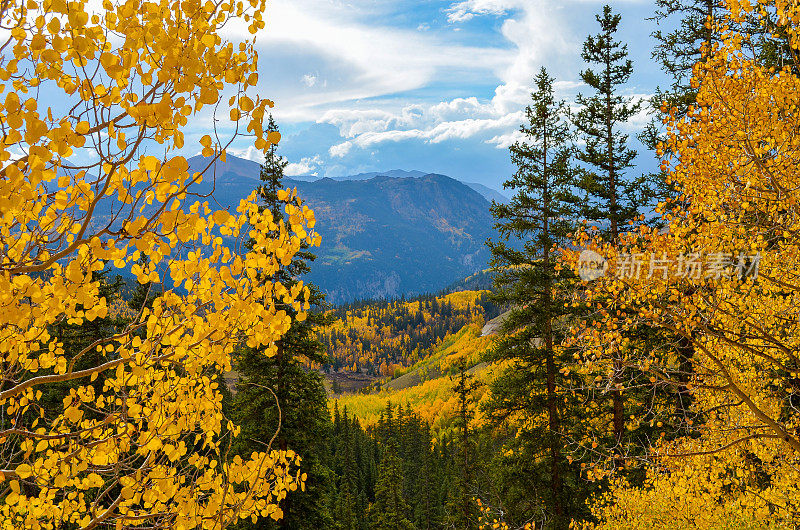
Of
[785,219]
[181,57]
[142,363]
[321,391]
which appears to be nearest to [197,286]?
[142,363]

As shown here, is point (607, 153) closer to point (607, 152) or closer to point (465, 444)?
point (607, 152)

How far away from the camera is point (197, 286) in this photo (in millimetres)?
3197

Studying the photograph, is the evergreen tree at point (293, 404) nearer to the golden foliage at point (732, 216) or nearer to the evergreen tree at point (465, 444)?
the evergreen tree at point (465, 444)

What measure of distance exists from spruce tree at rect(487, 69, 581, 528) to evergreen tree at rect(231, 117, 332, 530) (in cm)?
572

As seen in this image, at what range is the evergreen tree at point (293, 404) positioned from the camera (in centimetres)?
1331

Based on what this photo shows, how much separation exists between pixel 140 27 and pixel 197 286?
1699mm

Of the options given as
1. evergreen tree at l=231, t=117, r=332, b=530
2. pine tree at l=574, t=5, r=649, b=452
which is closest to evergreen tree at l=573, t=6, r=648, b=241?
pine tree at l=574, t=5, r=649, b=452

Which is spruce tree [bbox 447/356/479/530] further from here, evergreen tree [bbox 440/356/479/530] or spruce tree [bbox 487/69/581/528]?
spruce tree [bbox 487/69/581/528]

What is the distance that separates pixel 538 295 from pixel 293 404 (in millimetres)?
8516

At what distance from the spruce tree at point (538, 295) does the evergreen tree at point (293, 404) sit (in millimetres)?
5716

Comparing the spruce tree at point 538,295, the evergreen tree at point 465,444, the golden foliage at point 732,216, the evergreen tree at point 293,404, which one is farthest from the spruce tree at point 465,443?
Result: the golden foliage at point 732,216

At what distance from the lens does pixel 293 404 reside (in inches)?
544

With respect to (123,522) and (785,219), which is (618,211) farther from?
(123,522)

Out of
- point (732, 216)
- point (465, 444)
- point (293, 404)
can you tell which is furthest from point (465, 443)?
point (732, 216)
